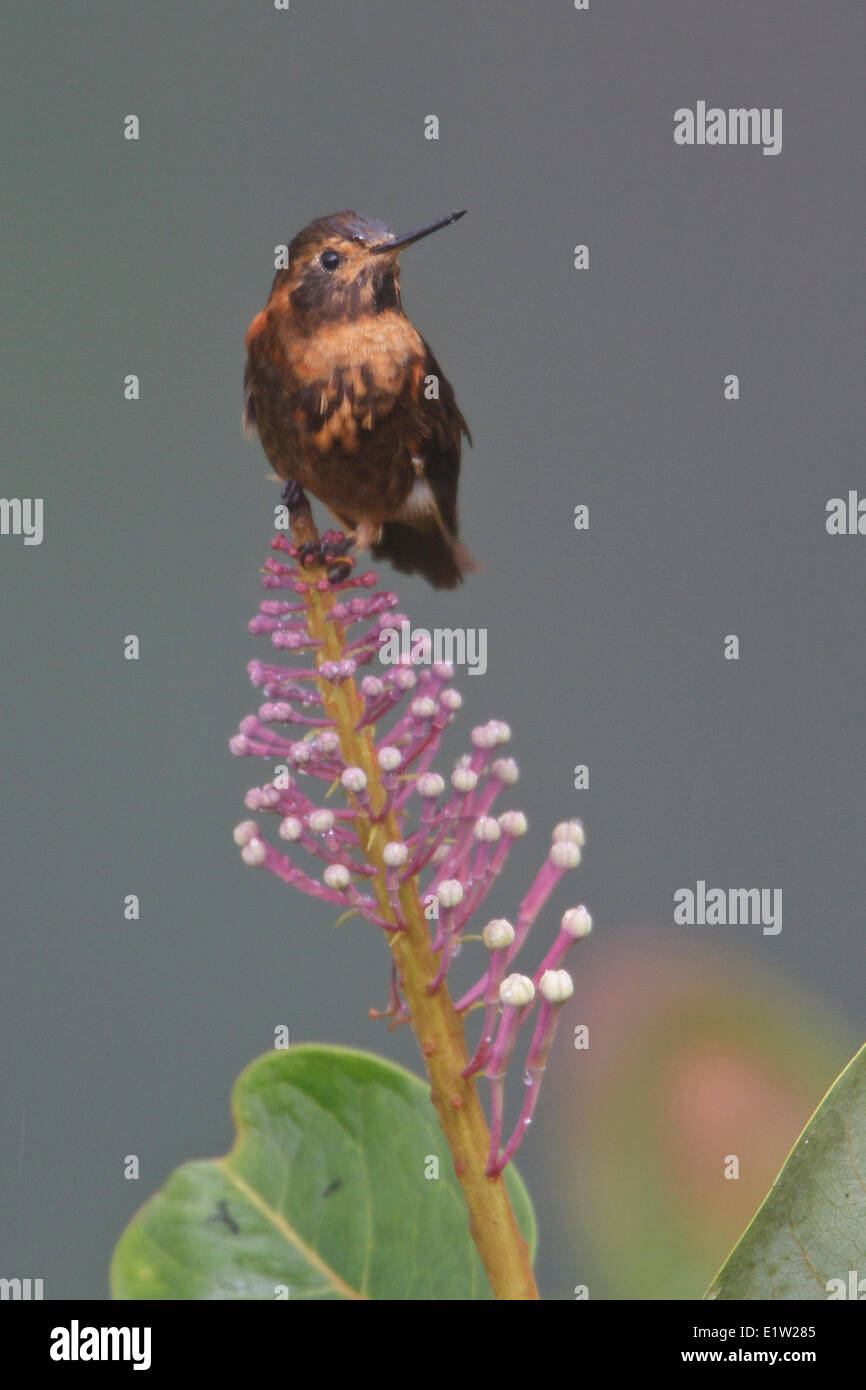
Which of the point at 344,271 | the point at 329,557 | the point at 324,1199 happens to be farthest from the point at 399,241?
the point at 324,1199

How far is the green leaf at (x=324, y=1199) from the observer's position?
0.77 metres

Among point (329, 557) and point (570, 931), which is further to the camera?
point (329, 557)

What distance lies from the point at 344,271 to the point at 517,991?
0.44m

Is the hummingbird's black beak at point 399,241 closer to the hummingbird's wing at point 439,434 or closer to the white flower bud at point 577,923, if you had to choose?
the hummingbird's wing at point 439,434

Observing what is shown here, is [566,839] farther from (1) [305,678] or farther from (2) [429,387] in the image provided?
(2) [429,387]

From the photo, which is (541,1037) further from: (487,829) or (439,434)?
(439,434)

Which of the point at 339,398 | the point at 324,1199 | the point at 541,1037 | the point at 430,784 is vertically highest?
the point at 339,398

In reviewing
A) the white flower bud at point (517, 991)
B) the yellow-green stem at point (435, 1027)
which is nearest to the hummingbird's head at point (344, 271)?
the yellow-green stem at point (435, 1027)

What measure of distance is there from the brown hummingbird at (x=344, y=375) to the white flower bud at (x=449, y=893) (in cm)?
26

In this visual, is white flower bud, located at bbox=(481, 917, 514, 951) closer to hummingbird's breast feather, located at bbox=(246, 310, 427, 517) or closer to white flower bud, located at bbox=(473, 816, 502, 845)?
white flower bud, located at bbox=(473, 816, 502, 845)

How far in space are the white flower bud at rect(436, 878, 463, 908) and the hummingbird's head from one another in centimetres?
36

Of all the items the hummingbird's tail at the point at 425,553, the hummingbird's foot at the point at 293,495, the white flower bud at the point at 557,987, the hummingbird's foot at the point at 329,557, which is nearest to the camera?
the white flower bud at the point at 557,987

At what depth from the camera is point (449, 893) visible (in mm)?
647
